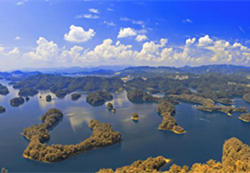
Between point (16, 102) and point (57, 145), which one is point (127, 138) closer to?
point (57, 145)

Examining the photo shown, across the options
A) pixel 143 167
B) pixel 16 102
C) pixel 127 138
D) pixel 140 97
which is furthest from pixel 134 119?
pixel 16 102

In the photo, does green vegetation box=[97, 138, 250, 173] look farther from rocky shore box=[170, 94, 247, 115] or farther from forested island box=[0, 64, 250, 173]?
rocky shore box=[170, 94, 247, 115]

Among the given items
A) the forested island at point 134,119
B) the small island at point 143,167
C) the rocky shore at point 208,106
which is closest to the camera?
the small island at point 143,167

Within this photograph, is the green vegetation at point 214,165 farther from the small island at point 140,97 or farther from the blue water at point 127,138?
the small island at point 140,97

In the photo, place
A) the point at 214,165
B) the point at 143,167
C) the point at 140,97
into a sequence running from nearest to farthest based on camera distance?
the point at 214,165, the point at 143,167, the point at 140,97

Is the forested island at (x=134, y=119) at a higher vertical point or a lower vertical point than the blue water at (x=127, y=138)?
higher

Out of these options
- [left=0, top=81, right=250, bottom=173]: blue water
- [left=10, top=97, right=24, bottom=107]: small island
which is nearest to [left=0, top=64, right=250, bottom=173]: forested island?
[left=10, top=97, right=24, bottom=107]: small island

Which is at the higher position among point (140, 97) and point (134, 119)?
point (140, 97)

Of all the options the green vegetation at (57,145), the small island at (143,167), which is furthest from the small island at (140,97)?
the small island at (143,167)

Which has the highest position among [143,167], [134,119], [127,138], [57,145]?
[57,145]

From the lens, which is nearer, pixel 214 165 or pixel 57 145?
pixel 214 165
